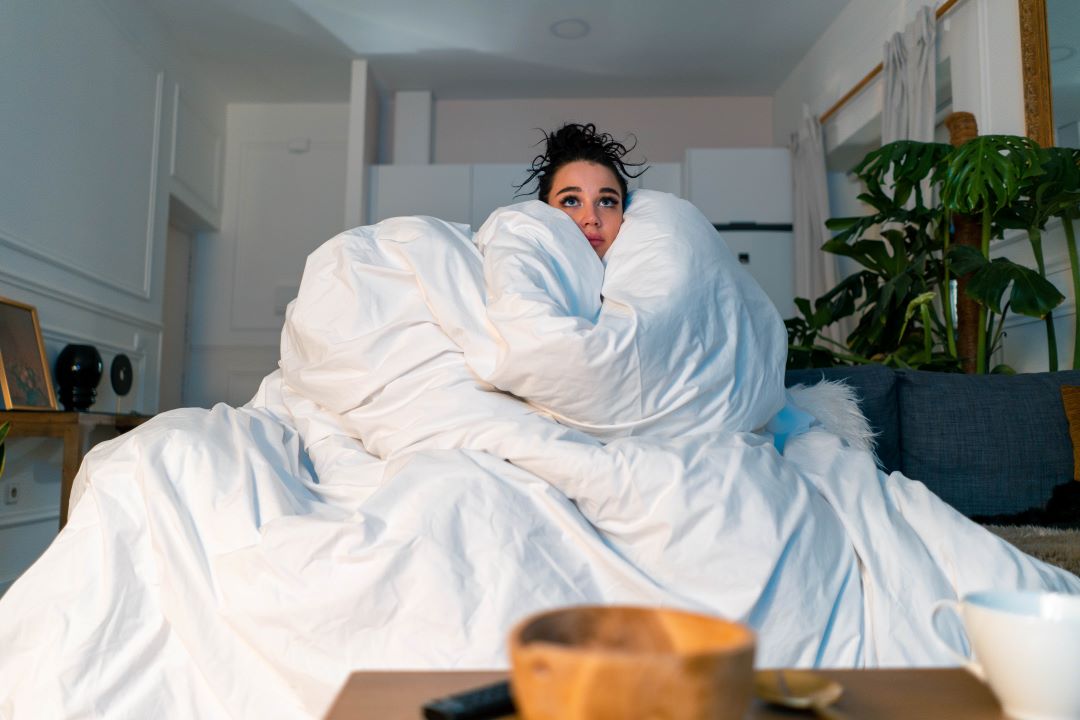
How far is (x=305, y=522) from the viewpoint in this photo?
108 cm

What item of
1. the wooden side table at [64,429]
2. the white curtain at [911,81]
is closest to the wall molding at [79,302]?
the wooden side table at [64,429]

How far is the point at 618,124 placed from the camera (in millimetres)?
5918

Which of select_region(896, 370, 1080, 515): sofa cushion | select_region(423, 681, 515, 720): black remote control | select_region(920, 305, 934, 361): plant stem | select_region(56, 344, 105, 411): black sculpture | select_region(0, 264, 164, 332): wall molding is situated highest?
select_region(0, 264, 164, 332): wall molding

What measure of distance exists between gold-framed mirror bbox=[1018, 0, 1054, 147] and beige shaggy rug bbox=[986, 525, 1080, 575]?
1.86m

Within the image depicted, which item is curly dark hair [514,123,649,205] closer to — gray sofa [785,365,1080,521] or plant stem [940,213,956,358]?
gray sofa [785,365,1080,521]

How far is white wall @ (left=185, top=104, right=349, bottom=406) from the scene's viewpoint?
5746 millimetres

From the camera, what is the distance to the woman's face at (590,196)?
6.99 ft

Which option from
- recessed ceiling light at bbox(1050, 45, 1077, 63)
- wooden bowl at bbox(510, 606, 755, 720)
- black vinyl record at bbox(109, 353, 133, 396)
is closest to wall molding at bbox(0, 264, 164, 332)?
black vinyl record at bbox(109, 353, 133, 396)

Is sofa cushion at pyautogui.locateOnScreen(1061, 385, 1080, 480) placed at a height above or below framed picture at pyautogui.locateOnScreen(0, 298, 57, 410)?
below

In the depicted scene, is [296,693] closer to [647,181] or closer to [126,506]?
[126,506]

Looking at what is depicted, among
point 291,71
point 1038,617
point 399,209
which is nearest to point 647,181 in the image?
point 399,209

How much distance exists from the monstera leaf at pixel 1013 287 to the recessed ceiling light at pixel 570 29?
2.87 metres

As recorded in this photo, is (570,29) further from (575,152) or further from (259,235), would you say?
(575,152)

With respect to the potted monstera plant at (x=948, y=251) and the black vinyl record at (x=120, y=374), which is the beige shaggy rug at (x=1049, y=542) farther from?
the black vinyl record at (x=120, y=374)
